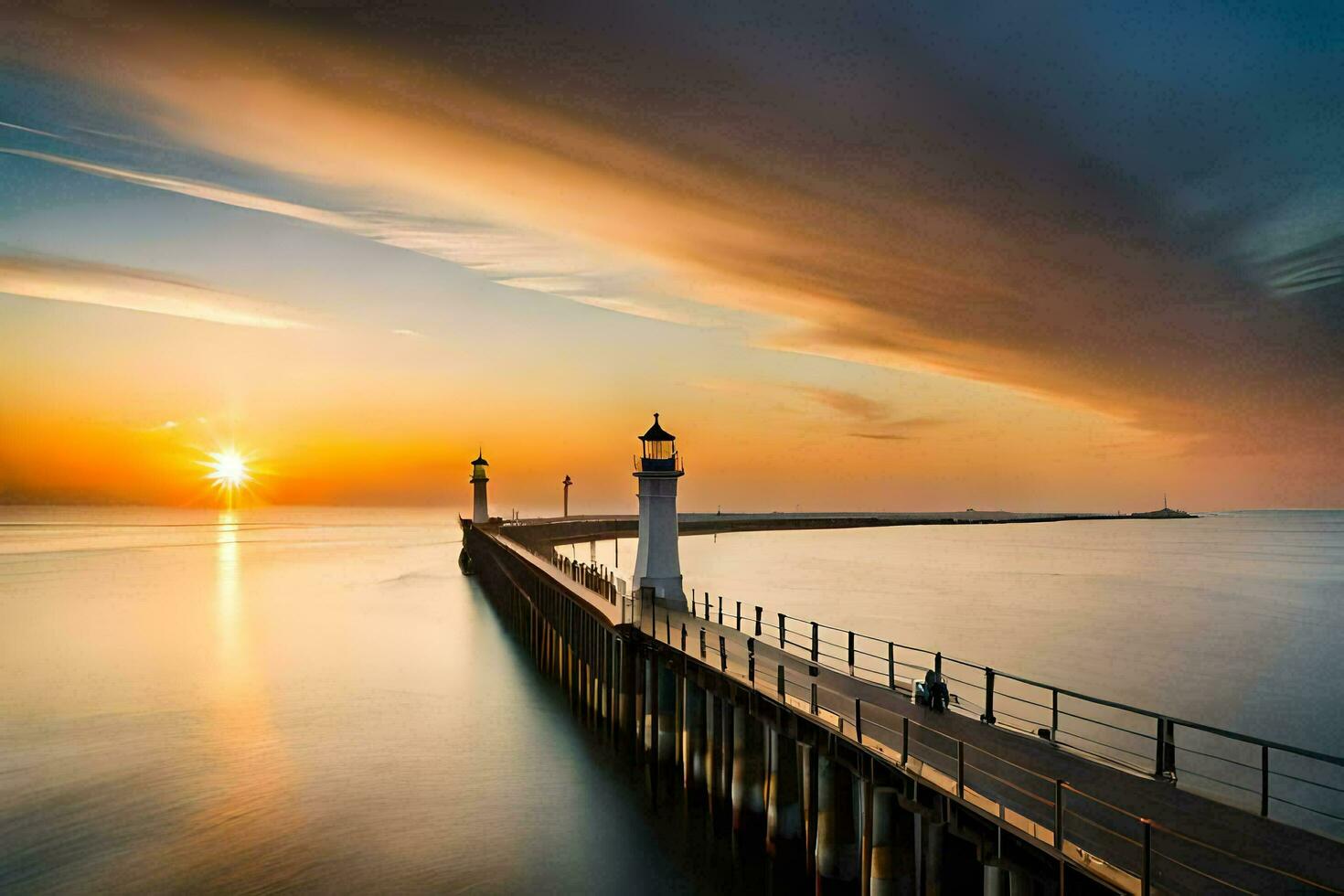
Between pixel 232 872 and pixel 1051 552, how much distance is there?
116 metres

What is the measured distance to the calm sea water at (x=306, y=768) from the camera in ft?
55.3

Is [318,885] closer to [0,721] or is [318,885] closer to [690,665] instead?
[690,665]

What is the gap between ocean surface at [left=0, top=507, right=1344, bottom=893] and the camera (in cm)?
1741

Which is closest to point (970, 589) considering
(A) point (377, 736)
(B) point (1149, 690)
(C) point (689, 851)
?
(B) point (1149, 690)

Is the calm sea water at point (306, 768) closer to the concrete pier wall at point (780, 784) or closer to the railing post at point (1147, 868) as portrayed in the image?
the concrete pier wall at point (780, 784)

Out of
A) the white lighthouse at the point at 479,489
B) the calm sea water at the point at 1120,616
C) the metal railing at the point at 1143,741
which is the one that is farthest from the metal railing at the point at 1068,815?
the white lighthouse at the point at 479,489

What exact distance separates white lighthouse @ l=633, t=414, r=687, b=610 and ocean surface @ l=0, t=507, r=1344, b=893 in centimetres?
526

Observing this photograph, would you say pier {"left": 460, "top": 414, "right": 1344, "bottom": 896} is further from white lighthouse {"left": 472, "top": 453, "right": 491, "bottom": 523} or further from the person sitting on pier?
white lighthouse {"left": 472, "top": 453, "right": 491, "bottom": 523}

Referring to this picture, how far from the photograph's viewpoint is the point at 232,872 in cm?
1678

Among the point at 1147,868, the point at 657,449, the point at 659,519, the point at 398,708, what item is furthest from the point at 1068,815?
the point at 398,708

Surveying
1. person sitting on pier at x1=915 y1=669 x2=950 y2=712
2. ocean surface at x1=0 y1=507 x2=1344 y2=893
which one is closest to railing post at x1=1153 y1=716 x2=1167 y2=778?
person sitting on pier at x1=915 y1=669 x2=950 y2=712

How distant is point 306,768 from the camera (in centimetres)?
2395

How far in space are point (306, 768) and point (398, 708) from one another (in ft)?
22.0

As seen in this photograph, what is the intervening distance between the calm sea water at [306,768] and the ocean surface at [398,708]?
9cm
